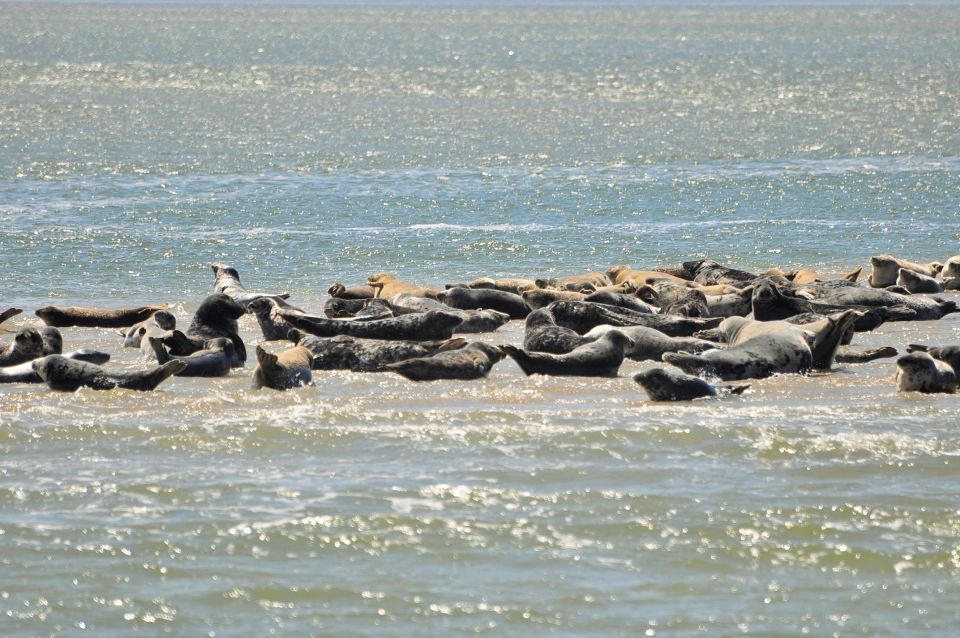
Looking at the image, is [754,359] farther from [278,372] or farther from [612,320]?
[278,372]

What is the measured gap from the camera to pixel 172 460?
6.91 metres

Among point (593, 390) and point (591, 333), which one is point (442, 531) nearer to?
point (593, 390)

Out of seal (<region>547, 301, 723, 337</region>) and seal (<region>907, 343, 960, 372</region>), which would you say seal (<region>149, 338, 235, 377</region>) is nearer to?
seal (<region>547, 301, 723, 337</region>)

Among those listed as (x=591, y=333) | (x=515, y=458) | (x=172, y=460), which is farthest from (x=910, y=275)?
(x=172, y=460)

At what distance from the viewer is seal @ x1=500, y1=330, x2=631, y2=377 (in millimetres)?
8742

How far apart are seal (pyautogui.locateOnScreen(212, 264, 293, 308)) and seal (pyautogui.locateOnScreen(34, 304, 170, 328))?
2.46 feet

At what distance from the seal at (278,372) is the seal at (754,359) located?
2164mm

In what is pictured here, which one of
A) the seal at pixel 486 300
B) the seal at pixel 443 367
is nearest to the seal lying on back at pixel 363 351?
the seal at pixel 443 367

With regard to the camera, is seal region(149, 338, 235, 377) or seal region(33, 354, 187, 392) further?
seal region(149, 338, 235, 377)

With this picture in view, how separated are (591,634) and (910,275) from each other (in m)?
8.20

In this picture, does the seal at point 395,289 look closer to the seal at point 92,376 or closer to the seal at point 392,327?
the seal at point 392,327

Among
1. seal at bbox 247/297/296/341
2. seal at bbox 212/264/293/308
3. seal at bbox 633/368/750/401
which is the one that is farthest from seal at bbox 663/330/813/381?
seal at bbox 212/264/293/308

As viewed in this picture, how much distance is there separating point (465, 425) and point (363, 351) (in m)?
1.82

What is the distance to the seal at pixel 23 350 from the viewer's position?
9125mm
